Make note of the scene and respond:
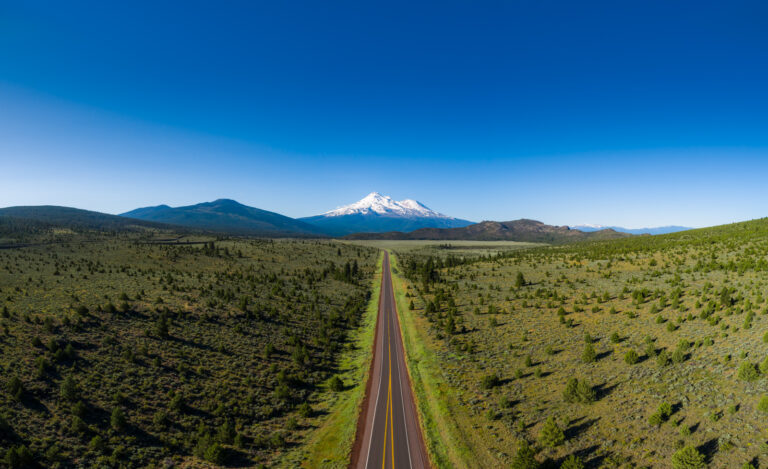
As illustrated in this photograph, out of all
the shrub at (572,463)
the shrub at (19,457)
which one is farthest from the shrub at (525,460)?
the shrub at (19,457)

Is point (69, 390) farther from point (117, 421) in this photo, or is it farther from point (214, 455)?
point (214, 455)

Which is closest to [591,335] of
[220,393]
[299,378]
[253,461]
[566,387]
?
[566,387]

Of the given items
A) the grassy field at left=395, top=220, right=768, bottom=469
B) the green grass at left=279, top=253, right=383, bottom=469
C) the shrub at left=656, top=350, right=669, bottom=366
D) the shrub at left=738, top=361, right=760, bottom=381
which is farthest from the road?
the shrub at left=738, top=361, right=760, bottom=381

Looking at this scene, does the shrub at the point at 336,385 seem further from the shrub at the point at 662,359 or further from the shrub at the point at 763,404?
the shrub at the point at 763,404

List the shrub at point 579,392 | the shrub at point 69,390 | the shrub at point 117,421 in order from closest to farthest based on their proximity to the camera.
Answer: the shrub at point 117,421 → the shrub at point 69,390 → the shrub at point 579,392

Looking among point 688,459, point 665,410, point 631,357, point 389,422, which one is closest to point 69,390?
point 389,422

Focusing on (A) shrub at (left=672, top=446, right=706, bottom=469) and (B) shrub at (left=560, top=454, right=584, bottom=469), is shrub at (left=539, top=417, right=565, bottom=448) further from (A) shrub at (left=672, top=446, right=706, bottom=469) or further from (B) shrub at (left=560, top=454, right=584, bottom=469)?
(A) shrub at (left=672, top=446, right=706, bottom=469)
